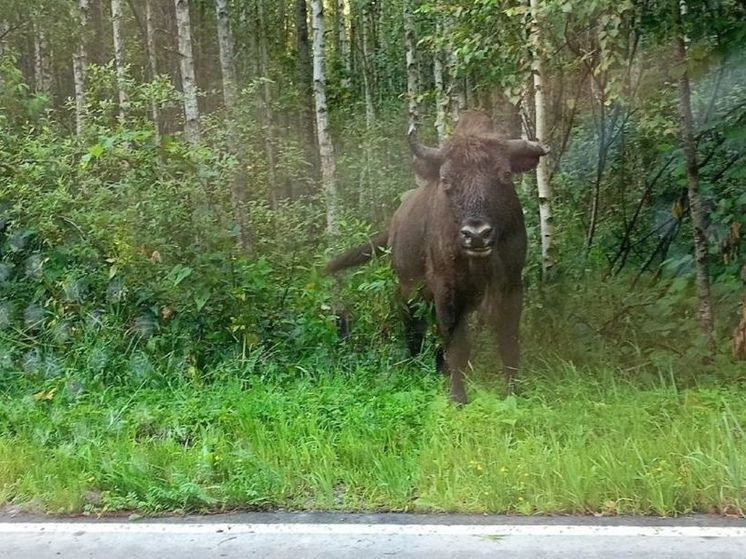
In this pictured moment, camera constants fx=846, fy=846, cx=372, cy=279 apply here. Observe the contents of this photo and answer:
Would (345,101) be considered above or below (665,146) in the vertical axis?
above

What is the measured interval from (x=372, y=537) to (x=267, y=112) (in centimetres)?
1130

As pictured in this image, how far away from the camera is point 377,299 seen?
8.29 metres

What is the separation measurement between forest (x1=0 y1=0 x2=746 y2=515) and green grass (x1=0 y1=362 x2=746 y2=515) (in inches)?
0.7

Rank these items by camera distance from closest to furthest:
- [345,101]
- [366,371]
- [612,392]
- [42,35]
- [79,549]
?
[79,549] → [612,392] → [366,371] → [42,35] → [345,101]

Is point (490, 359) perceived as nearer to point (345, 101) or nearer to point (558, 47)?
point (558, 47)

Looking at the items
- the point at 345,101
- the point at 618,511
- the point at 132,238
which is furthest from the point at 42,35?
the point at 618,511

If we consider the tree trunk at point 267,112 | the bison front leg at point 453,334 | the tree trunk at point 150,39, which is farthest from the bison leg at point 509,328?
the tree trunk at point 150,39

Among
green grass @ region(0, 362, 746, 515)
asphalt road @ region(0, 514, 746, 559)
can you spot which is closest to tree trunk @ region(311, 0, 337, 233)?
green grass @ region(0, 362, 746, 515)

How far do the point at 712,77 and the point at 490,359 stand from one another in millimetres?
3629

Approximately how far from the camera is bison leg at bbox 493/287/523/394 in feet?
23.2

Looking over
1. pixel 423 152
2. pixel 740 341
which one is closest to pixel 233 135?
pixel 423 152

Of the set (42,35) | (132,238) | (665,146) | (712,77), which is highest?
(42,35)

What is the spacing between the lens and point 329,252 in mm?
8992

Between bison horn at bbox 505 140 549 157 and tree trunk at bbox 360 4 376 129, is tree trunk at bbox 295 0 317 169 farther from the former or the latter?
bison horn at bbox 505 140 549 157
